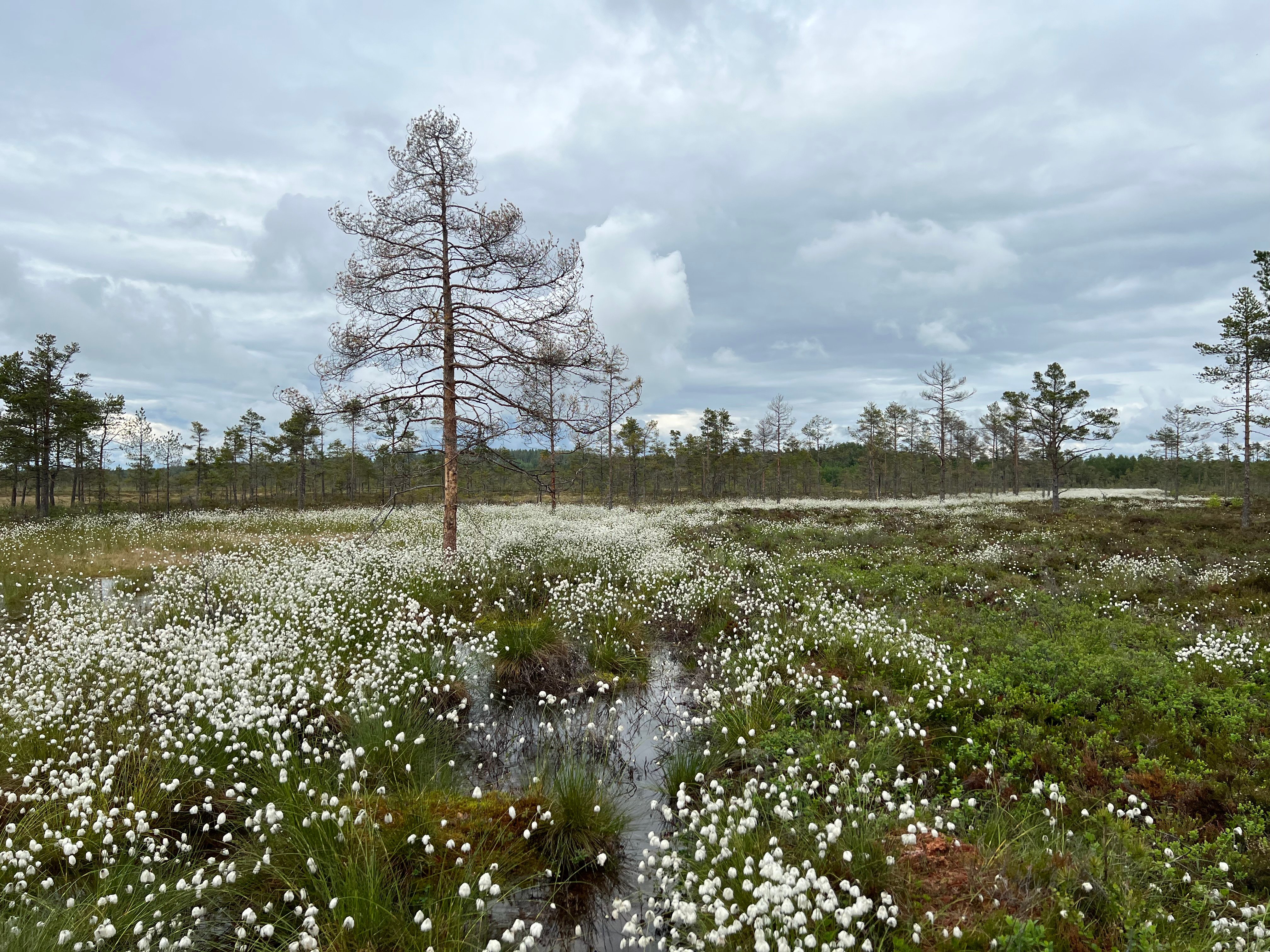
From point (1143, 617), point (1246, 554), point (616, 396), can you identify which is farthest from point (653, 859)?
point (616, 396)

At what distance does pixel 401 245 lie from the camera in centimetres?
1259

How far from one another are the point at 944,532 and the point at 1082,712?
17.1m

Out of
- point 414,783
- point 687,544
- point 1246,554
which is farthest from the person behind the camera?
point 687,544

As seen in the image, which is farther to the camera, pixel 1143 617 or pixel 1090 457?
pixel 1090 457

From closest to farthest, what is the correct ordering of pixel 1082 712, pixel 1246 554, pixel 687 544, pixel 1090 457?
1. pixel 1082 712
2. pixel 1246 554
3. pixel 687 544
4. pixel 1090 457

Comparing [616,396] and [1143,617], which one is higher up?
[616,396]

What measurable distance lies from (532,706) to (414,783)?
2671 millimetres

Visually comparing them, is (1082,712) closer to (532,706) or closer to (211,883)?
(532,706)

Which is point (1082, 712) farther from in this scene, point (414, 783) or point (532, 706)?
point (414, 783)

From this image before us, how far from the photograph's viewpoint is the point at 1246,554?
53.2 feet

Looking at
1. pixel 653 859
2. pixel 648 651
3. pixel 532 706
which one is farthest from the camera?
pixel 648 651

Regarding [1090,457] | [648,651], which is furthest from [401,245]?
[1090,457]

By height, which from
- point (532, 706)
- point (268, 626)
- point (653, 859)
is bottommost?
point (532, 706)

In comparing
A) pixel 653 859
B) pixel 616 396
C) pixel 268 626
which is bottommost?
pixel 653 859
